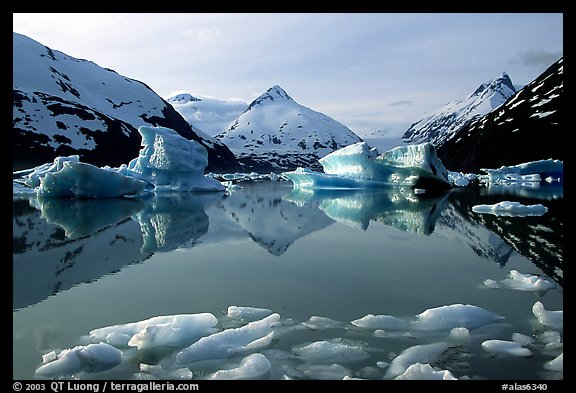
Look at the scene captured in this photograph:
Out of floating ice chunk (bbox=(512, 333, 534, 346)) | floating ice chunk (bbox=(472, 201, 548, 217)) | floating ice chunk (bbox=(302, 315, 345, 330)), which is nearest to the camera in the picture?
floating ice chunk (bbox=(512, 333, 534, 346))

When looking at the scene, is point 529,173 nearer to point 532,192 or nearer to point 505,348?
point 532,192

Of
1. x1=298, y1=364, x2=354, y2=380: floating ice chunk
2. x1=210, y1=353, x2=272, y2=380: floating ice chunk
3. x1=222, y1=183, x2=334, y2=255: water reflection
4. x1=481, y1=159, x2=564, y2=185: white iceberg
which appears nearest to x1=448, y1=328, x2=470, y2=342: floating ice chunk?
x1=298, y1=364, x2=354, y2=380: floating ice chunk

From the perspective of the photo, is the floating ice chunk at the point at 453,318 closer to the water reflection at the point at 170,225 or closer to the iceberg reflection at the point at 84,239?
the iceberg reflection at the point at 84,239

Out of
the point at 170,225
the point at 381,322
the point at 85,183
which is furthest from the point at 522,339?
the point at 85,183

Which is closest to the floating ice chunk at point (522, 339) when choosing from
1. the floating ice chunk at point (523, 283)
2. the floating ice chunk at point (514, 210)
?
the floating ice chunk at point (523, 283)

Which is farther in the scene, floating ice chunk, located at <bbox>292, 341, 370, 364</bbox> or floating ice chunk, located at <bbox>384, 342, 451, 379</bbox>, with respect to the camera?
floating ice chunk, located at <bbox>292, 341, 370, 364</bbox>

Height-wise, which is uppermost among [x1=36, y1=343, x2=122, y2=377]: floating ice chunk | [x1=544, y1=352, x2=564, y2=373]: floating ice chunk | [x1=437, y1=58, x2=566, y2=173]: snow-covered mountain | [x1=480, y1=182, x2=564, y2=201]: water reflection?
[x1=437, y1=58, x2=566, y2=173]: snow-covered mountain

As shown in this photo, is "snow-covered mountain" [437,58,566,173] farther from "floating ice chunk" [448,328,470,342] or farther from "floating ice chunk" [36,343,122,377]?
"floating ice chunk" [36,343,122,377]
